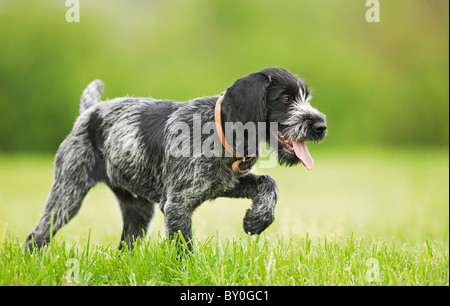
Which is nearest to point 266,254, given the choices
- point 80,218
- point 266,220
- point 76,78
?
point 266,220

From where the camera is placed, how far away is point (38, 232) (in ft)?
16.0

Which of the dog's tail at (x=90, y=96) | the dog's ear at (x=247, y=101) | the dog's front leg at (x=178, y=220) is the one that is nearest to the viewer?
the dog's ear at (x=247, y=101)

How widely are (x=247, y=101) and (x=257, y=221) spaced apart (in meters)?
1.02

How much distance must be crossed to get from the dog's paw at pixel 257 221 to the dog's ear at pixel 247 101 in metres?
0.79

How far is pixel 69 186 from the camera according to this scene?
4.82m

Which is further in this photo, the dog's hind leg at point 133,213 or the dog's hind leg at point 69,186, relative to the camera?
the dog's hind leg at point 133,213

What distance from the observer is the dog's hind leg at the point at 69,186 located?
15.8 ft

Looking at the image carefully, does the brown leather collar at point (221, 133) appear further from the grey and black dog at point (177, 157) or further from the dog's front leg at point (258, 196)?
the dog's front leg at point (258, 196)

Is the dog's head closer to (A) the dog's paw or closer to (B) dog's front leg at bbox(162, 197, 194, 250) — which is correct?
(A) the dog's paw

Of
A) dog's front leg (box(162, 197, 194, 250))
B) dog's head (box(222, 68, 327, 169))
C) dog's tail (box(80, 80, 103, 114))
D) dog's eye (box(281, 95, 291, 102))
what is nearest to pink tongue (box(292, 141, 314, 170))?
dog's head (box(222, 68, 327, 169))

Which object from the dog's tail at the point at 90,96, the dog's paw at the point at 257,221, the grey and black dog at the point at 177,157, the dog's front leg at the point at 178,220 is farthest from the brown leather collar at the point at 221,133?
the dog's tail at the point at 90,96

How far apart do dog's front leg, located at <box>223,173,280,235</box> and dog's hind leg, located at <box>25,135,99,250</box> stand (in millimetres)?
1477

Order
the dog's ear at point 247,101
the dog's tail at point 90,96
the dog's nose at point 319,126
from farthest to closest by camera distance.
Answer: the dog's tail at point 90,96
the dog's nose at point 319,126
the dog's ear at point 247,101

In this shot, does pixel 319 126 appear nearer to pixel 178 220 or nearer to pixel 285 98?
pixel 285 98
